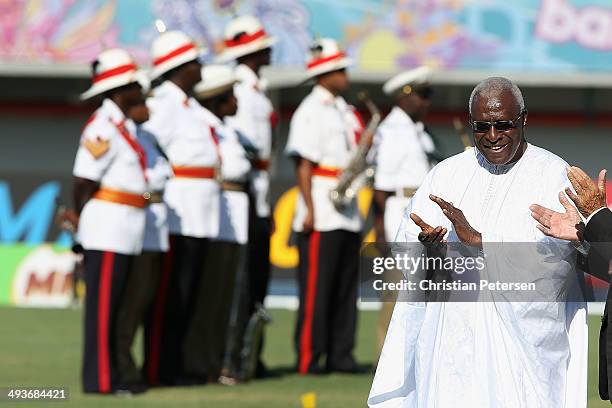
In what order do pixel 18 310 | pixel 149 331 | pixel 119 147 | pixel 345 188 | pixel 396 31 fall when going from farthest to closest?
1. pixel 396 31
2. pixel 18 310
3. pixel 345 188
4. pixel 149 331
5. pixel 119 147

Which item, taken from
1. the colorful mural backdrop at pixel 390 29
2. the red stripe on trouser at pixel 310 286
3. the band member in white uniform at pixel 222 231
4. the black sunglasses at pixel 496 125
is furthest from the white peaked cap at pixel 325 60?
the colorful mural backdrop at pixel 390 29

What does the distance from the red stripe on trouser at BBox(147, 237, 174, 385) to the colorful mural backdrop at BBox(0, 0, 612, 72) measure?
13.8 metres

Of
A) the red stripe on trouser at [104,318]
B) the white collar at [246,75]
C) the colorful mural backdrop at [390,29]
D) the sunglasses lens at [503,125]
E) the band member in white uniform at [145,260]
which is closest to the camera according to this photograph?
the sunglasses lens at [503,125]

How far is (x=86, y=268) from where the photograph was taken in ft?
36.9

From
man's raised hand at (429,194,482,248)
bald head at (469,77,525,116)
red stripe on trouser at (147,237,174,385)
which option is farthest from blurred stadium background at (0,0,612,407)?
man's raised hand at (429,194,482,248)

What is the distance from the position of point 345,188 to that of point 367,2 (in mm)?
13331

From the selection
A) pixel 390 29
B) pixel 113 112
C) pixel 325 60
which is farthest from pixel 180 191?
pixel 390 29

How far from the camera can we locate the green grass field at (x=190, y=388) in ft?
35.1

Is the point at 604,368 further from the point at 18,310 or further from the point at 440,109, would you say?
the point at 440,109

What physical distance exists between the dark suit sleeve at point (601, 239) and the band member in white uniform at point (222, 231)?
638 cm

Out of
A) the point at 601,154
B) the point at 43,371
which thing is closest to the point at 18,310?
the point at 43,371

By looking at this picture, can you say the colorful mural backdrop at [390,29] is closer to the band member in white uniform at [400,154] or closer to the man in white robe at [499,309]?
the band member in white uniform at [400,154]

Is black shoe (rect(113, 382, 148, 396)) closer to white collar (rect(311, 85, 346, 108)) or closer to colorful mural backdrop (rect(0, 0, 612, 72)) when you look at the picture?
white collar (rect(311, 85, 346, 108))

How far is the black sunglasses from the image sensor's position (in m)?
6.20
